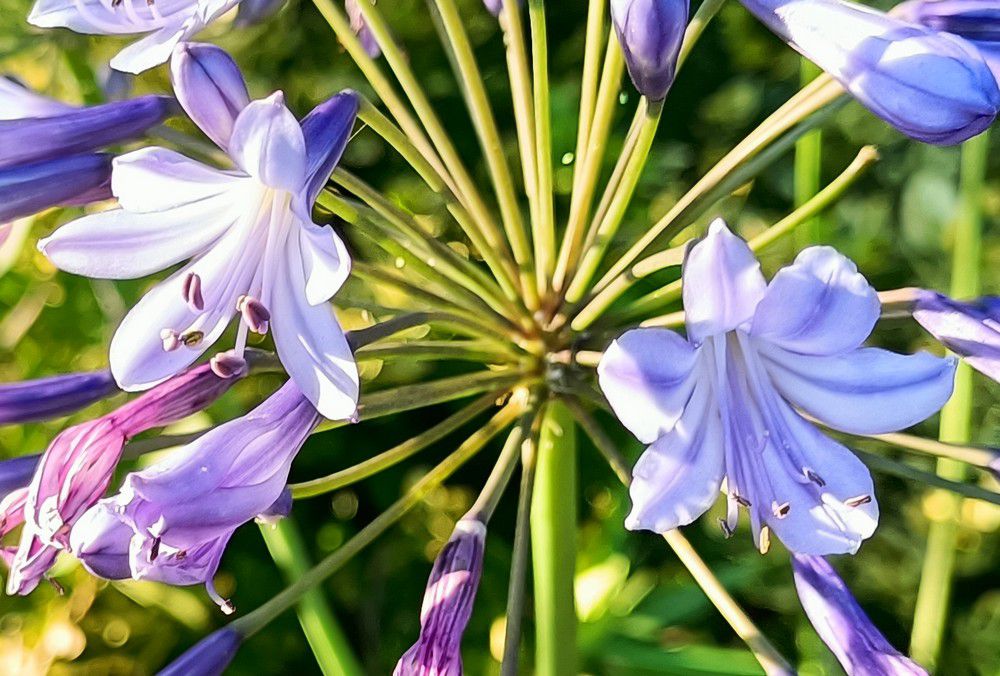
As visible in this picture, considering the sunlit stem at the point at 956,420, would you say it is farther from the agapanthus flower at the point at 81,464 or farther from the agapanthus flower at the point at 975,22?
the agapanthus flower at the point at 81,464

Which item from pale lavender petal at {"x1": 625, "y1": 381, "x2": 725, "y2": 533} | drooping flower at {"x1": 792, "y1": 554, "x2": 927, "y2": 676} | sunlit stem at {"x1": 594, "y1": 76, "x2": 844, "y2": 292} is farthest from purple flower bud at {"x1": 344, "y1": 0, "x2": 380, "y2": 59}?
drooping flower at {"x1": 792, "y1": 554, "x2": 927, "y2": 676}

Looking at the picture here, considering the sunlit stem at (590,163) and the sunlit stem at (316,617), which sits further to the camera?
the sunlit stem at (316,617)

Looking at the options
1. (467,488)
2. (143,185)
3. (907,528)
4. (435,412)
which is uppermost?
(143,185)

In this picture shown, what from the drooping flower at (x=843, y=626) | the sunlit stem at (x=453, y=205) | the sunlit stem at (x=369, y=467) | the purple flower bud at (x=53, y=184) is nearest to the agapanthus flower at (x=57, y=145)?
the purple flower bud at (x=53, y=184)

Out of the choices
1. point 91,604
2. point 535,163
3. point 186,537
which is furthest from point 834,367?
point 91,604

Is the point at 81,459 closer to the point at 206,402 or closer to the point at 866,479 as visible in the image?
the point at 206,402

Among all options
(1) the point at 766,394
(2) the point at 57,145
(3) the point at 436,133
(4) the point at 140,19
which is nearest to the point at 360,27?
(3) the point at 436,133
